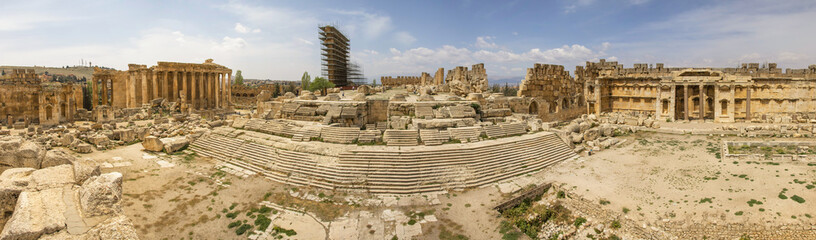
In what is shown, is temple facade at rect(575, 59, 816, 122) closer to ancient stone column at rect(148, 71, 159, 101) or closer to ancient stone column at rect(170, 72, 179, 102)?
ancient stone column at rect(170, 72, 179, 102)

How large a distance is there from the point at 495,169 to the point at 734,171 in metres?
8.50

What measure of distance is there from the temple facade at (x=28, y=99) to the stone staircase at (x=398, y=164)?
17.5m

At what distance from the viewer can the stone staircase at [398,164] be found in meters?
13.2

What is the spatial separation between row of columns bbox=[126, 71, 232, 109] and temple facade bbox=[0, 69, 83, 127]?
8.26 meters

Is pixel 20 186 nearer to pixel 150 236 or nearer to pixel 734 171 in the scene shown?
pixel 150 236

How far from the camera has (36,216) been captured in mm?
5234

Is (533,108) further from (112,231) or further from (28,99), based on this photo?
(28,99)

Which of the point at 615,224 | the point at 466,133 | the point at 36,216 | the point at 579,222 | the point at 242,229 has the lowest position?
the point at 579,222

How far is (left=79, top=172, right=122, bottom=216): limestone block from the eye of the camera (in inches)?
226

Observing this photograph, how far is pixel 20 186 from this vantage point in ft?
20.0

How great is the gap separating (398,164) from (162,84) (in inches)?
1277

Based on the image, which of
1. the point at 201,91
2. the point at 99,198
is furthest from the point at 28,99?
the point at 99,198

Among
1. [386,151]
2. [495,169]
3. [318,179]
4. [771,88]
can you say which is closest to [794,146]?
[771,88]

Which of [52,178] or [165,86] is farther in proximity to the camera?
[165,86]
